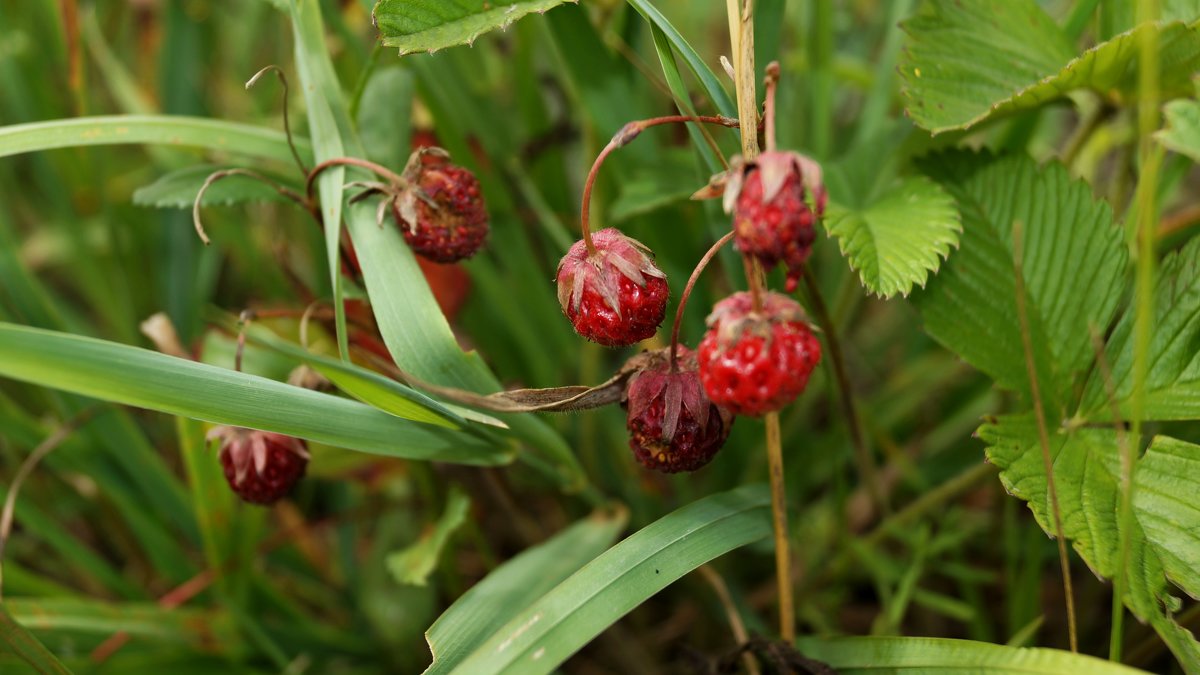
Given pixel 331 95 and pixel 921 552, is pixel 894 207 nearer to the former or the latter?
pixel 921 552

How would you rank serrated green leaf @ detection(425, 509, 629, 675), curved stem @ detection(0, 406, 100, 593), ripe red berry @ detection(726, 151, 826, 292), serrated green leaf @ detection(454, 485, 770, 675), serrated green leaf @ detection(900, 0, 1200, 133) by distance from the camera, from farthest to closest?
curved stem @ detection(0, 406, 100, 593) → serrated green leaf @ detection(900, 0, 1200, 133) → serrated green leaf @ detection(425, 509, 629, 675) → serrated green leaf @ detection(454, 485, 770, 675) → ripe red berry @ detection(726, 151, 826, 292)

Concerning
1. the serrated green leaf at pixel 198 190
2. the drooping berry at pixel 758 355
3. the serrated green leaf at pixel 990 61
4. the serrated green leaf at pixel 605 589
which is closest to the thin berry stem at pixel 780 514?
the serrated green leaf at pixel 605 589

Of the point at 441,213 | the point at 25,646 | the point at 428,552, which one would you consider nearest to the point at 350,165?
the point at 441,213

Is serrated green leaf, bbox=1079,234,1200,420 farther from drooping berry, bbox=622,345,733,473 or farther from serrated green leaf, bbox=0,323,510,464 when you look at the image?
serrated green leaf, bbox=0,323,510,464

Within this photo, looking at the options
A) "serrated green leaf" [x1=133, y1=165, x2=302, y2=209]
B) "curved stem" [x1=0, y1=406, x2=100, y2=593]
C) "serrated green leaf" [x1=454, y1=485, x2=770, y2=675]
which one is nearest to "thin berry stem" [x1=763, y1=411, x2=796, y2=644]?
"serrated green leaf" [x1=454, y1=485, x2=770, y2=675]

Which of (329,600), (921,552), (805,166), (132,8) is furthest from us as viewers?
(132,8)

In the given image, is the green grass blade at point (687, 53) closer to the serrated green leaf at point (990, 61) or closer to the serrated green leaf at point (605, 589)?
the serrated green leaf at point (990, 61)

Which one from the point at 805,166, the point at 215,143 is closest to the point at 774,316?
the point at 805,166
